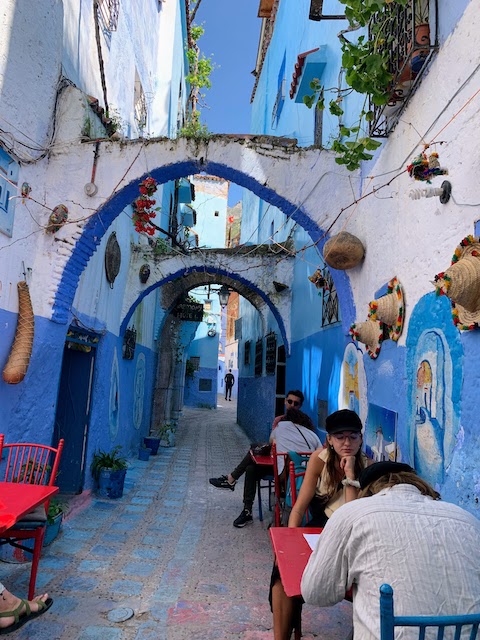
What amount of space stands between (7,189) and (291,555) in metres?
3.42

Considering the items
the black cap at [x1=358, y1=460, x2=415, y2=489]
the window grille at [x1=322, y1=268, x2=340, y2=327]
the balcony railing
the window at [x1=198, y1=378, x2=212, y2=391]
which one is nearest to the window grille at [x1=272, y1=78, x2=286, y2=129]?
the window grille at [x1=322, y1=268, x2=340, y2=327]

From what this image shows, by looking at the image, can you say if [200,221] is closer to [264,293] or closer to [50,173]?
[264,293]

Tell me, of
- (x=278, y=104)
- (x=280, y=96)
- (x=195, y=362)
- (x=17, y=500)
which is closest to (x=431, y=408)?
(x=17, y=500)

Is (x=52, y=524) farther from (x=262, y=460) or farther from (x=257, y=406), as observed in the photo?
(x=257, y=406)

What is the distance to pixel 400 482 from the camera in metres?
1.51

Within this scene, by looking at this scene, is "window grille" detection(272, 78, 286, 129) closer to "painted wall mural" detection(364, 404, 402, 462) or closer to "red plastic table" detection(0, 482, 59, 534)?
"painted wall mural" detection(364, 404, 402, 462)

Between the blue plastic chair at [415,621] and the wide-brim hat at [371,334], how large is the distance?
2391mm

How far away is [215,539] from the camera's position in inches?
168

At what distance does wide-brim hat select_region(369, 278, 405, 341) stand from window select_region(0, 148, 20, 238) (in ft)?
9.57

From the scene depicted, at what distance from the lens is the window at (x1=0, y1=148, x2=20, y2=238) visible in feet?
11.8

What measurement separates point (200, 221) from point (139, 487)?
656 inches

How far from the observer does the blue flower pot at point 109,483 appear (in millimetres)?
5449

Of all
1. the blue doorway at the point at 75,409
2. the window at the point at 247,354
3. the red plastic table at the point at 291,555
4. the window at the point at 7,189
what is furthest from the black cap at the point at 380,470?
the window at the point at 247,354

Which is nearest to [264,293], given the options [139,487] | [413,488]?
[139,487]
